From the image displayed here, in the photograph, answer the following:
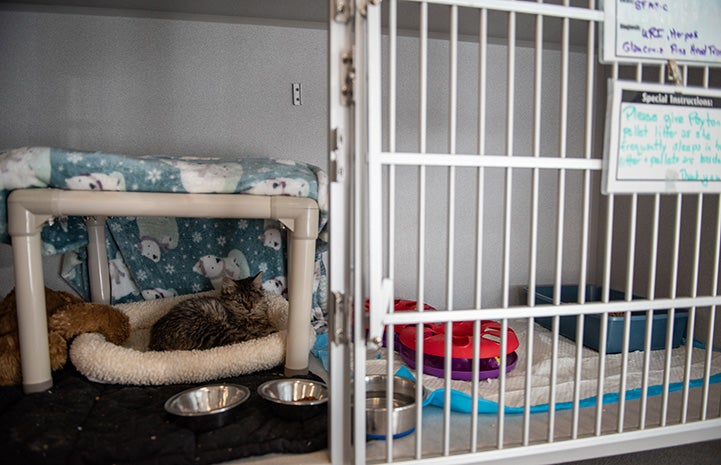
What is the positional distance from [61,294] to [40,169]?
0.47 metres

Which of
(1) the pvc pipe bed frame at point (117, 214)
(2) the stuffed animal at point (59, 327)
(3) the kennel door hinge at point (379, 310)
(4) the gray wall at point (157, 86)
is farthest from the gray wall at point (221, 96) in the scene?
(3) the kennel door hinge at point (379, 310)

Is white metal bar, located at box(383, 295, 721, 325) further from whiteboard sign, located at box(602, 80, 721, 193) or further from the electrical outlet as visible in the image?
the electrical outlet

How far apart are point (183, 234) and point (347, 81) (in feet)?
3.72

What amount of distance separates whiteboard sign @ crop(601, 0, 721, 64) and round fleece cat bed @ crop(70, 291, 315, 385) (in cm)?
107

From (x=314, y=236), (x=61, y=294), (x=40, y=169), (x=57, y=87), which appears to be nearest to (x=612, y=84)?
(x=314, y=236)

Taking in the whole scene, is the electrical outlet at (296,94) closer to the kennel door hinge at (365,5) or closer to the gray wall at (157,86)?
the gray wall at (157,86)

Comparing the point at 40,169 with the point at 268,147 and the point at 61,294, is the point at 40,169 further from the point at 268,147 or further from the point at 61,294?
the point at 268,147

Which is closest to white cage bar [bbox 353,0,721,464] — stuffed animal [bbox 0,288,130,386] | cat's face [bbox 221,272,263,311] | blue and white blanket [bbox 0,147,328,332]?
blue and white blanket [bbox 0,147,328,332]

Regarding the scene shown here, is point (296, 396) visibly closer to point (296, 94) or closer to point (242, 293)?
point (242, 293)

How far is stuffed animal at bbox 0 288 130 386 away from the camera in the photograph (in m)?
1.18

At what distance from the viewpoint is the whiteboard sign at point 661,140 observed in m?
0.92

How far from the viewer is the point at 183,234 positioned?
1733mm

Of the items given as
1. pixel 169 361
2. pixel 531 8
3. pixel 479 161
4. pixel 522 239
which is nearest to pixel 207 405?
pixel 169 361

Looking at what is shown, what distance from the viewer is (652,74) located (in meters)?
1.83
